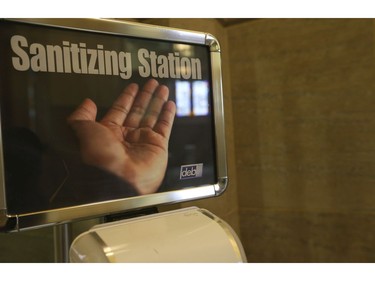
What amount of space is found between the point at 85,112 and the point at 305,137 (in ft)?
3.80

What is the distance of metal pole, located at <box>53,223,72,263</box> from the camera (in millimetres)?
853

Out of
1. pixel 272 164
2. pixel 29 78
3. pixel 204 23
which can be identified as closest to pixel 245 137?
pixel 272 164

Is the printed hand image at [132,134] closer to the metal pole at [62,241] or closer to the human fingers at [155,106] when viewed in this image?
the human fingers at [155,106]

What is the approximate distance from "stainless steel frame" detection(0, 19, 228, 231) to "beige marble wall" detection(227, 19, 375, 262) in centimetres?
78

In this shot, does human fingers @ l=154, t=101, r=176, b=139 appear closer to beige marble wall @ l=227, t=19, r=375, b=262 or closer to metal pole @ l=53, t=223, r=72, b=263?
metal pole @ l=53, t=223, r=72, b=263

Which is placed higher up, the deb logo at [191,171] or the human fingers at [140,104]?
A: the human fingers at [140,104]

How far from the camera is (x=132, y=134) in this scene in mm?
741

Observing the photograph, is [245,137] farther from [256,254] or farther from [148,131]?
[148,131]

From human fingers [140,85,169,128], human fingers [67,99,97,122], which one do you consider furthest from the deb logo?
human fingers [67,99,97,122]

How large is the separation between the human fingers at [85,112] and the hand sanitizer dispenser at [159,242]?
241 mm

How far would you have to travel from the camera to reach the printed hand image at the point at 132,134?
0.68 metres

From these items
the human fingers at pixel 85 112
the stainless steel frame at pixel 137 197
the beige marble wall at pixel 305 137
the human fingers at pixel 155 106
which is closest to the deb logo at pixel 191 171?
the stainless steel frame at pixel 137 197

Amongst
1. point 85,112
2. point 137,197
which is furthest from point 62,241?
point 85,112

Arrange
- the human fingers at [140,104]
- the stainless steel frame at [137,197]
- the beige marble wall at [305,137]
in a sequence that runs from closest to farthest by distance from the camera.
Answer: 1. the stainless steel frame at [137,197]
2. the human fingers at [140,104]
3. the beige marble wall at [305,137]
